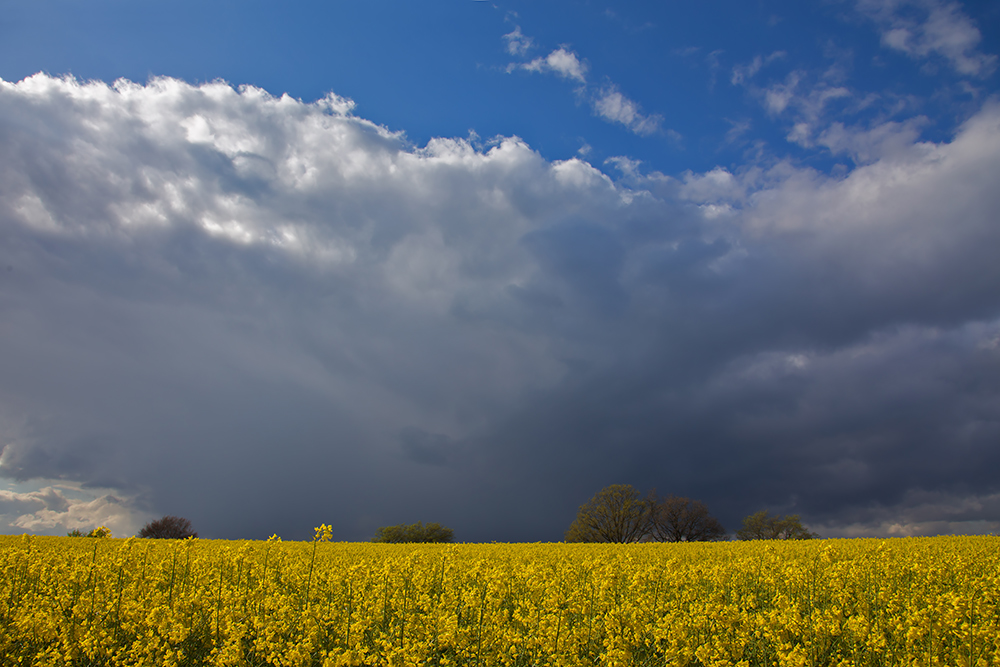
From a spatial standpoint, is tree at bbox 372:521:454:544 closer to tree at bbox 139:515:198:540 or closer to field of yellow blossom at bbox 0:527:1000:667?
tree at bbox 139:515:198:540

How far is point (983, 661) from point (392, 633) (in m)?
7.36

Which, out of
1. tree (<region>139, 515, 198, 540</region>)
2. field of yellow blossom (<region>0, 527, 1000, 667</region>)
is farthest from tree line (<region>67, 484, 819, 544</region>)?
field of yellow blossom (<region>0, 527, 1000, 667</region>)

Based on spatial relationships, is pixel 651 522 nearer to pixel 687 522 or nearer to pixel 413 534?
pixel 687 522

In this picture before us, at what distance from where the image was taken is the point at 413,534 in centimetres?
7694

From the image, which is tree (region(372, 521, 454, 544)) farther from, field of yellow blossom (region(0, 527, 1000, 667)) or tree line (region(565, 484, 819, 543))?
field of yellow blossom (region(0, 527, 1000, 667))

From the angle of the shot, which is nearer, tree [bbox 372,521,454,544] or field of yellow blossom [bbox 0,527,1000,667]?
field of yellow blossom [bbox 0,527,1000,667]

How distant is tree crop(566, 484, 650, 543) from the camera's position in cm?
6488

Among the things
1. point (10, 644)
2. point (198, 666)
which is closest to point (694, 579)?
point (198, 666)

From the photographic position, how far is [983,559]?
48.8 feet

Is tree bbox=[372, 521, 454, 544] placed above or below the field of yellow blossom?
below

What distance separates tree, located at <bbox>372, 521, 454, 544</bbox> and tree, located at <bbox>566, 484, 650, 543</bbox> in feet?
72.6

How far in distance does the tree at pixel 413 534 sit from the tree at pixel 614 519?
22128 mm

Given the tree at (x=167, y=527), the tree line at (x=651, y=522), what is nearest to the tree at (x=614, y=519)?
the tree line at (x=651, y=522)

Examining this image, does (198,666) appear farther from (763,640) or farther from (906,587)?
(906,587)
